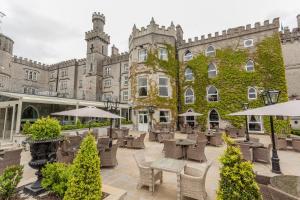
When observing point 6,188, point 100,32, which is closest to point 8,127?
point 6,188

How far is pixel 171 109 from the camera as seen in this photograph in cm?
1870

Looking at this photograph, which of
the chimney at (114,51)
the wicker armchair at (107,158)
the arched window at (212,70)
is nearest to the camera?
the wicker armchair at (107,158)

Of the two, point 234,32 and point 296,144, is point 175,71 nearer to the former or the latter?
point 234,32

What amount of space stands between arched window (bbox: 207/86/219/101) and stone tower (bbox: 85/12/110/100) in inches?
697

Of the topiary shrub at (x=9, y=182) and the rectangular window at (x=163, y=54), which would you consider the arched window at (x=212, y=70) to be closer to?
the rectangular window at (x=163, y=54)

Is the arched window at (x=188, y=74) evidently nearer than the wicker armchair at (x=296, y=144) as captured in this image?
No

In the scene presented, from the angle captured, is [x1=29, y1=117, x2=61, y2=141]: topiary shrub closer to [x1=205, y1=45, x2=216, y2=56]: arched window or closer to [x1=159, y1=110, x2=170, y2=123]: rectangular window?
[x1=159, y1=110, x2=170, y2=123]: rectangular window

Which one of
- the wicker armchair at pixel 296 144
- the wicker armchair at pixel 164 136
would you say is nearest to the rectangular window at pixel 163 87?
the wicker armchair at pixel 164 136

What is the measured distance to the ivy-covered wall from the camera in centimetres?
1572

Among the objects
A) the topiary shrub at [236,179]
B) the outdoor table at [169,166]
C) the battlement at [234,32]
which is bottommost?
the outdoor table at [169,166]

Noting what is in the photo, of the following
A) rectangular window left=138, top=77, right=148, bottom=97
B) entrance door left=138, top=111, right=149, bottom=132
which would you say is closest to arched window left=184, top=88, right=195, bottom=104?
rectangular window left=138, top=77, right=148, bottom=97

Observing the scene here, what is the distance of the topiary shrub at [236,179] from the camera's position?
2.41 m

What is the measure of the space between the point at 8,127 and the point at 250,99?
→ 22.3 m

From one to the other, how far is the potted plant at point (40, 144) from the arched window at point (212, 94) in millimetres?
17340
